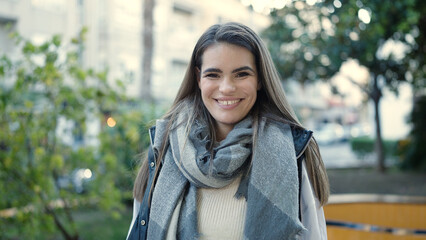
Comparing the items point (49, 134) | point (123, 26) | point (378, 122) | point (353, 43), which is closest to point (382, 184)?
point (378, 122)

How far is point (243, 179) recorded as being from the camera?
6.12ft

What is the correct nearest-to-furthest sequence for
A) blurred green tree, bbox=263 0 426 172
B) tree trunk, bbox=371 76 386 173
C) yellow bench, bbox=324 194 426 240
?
yellow bench, bbox=324 194 426 240, blurred green tree, bbox=263 0 426 172, tree trunk, bbox=371 76 386 173

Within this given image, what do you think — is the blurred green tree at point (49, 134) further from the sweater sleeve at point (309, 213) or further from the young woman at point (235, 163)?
the sweater sleeve at point (309, 213)

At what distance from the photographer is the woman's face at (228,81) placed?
187cm

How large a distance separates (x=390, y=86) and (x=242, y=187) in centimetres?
1040

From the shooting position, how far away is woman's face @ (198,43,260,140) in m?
1.87

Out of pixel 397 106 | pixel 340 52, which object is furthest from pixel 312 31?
pixel 397 106

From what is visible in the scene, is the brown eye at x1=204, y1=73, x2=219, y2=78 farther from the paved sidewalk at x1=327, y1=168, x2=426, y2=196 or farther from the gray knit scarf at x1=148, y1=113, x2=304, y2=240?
the paved sidewalk at x1=327, y1=168, x2=426, y2=196

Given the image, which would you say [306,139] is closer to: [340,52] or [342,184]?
[340,52]

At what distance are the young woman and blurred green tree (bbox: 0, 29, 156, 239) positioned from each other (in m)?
2.94

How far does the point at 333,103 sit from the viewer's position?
58.2 metres

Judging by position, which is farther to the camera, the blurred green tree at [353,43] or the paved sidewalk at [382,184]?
the paved sidewalk at [382,184]

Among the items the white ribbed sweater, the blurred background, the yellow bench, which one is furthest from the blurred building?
the white ribbed sweater

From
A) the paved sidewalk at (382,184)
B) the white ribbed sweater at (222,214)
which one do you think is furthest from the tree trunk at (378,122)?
the white ribbed sweater at (222,214)
